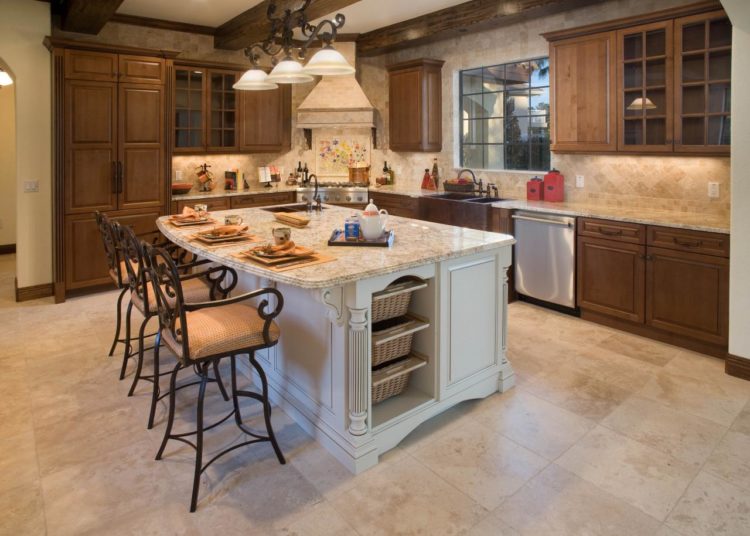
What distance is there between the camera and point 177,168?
6.49 metres

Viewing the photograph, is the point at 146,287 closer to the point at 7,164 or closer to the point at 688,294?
the point at 688,294

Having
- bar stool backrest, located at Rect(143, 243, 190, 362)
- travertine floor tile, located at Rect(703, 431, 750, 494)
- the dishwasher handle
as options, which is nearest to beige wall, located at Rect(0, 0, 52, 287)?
bar stool backrest, located at Rect(143, 243, 190, 362)

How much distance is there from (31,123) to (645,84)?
18.3 ft

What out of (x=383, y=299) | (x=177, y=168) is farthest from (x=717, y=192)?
(x=177, y=168)

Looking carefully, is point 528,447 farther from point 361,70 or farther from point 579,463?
point 361,70

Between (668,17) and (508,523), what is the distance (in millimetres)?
3849

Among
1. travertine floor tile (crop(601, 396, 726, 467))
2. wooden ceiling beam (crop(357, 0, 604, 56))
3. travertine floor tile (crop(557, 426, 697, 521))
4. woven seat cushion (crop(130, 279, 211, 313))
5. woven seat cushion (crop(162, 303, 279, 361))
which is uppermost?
wooden ceiling beam (crop(357, 0, 604, 56))

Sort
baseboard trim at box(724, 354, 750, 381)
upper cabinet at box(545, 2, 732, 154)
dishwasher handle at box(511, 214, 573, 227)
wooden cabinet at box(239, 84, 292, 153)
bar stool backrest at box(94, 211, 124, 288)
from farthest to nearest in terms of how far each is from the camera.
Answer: wooden cabinet at box(239, 84, 292, 153) < dishwasher handle at box(511, 214, 573, 227) < upper cabinet at box(545, 2, 732, 154) < baseboard trim at box(724, 354, 750, 381) < bar stool backrest at box(94, 211, 124, 288)

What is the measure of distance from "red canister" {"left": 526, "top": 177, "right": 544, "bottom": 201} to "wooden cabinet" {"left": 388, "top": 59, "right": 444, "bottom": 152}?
1.56 meters

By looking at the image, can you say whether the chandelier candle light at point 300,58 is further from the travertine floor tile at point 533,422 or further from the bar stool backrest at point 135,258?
the travertine floor tile at point 533,422

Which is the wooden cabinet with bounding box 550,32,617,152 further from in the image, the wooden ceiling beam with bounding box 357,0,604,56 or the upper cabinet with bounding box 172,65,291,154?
the upper cabinet with bounding box 172,65,291,154

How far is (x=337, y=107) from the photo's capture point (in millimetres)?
6945

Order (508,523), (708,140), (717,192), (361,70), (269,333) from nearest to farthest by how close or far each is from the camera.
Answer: (508,523) → (269,333) → (708,140) → (717,192) → (361,70)

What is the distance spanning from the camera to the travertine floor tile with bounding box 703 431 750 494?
2451 millimetres
